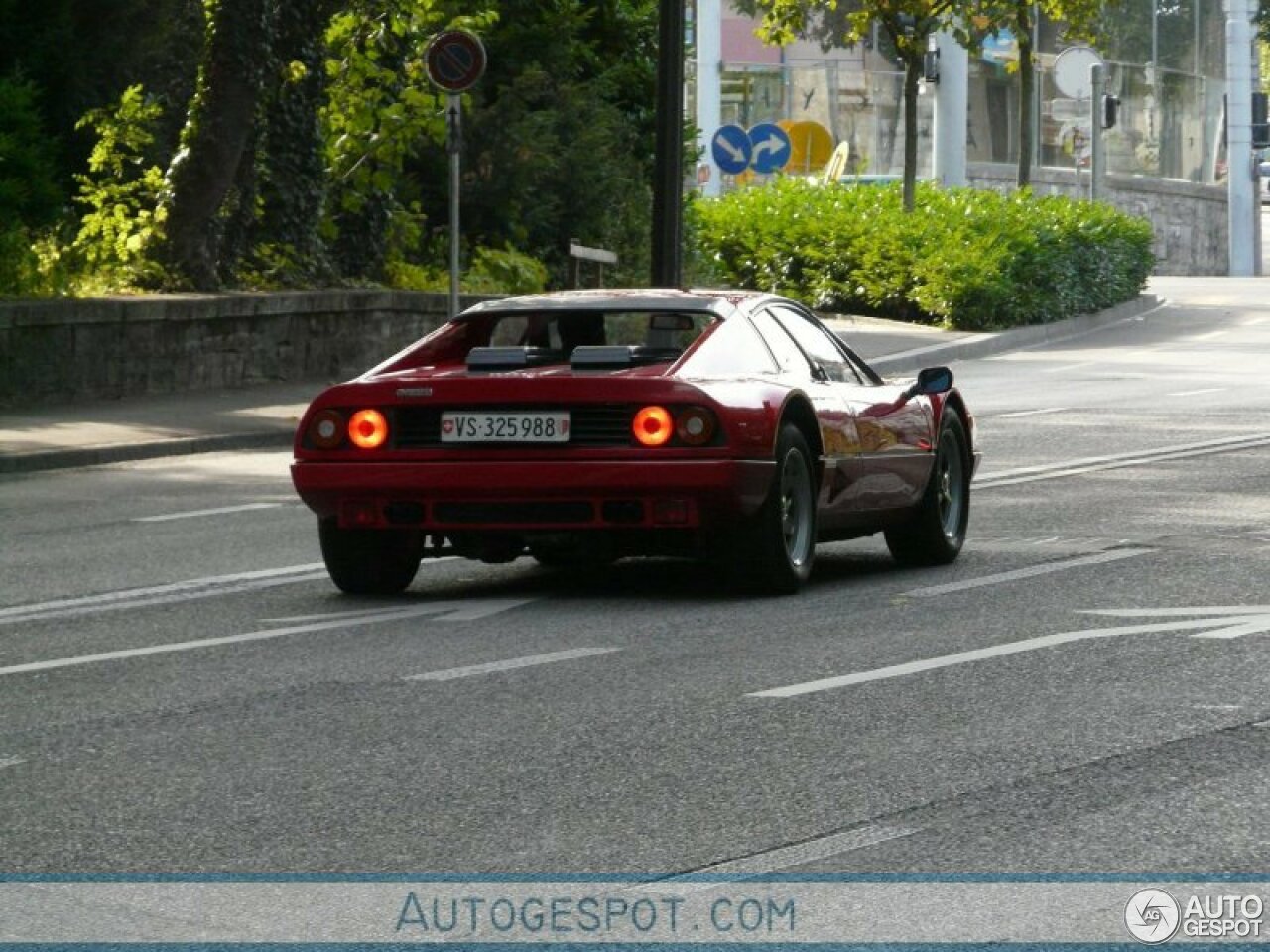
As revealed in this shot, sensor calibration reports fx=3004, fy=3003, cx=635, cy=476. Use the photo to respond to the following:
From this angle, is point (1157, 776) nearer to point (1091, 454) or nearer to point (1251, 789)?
point (1251, 789)

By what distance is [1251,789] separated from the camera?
6.88m

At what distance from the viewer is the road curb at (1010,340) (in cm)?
3077

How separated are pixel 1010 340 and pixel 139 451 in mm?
16769

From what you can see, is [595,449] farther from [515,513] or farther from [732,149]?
[732,149]

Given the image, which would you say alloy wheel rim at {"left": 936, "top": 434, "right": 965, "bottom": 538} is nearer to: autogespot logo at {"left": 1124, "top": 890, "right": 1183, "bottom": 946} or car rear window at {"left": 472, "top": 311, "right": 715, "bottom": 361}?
car rear window at {"left": 472, "top": 311, "right": 715, "bottom": 361}

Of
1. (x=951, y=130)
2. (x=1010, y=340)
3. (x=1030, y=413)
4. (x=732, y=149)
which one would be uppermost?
(x=951, y=130)

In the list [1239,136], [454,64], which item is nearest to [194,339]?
[454,64]

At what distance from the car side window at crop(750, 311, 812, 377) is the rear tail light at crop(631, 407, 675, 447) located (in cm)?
105

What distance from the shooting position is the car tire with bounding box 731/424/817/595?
10.9 meters

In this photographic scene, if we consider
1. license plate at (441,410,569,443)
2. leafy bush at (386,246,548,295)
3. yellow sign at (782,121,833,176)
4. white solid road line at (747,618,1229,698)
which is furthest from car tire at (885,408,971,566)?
yellow sign at (782,121,833,176)

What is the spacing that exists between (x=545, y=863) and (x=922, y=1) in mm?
35584

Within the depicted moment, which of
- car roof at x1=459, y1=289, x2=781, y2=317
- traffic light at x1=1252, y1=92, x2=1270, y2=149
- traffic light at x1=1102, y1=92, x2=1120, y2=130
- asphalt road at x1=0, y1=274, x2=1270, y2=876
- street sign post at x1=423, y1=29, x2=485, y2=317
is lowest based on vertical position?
asphalt road at x1=0, y1=274, x2=1270, y2=876

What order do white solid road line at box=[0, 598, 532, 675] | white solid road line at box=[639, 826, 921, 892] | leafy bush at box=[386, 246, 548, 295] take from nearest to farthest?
white solid road line at box=[639, 826, 921, 892] < white solid road line at box=[0, 598, 532, 675] < leafy bush at box=[386, 246, 548, 295]

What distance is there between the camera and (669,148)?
25594 mm
